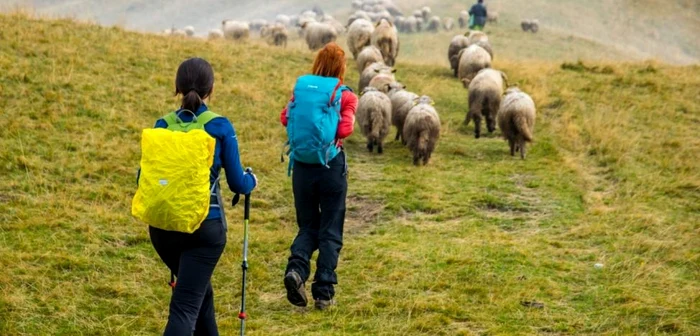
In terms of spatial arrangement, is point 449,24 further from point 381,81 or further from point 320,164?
point 320,164

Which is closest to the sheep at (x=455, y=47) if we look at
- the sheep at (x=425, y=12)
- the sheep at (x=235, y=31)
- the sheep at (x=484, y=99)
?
the sheep at (x=484, y=99)

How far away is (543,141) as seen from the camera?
1416 cm

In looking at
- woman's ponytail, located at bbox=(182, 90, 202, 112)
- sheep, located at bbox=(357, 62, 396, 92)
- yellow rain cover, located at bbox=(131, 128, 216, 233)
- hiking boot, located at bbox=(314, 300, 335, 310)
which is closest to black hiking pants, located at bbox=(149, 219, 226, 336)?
yellow rain cover, located at bbox=(131, 128, 216, 233)

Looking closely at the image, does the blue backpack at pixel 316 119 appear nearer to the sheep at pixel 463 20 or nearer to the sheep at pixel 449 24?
the sheep at pixel 449 24

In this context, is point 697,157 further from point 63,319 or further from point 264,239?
point 63,319

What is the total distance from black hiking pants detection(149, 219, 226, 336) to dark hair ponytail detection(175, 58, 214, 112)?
73 cm

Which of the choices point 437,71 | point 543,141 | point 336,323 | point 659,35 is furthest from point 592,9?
point 336,323

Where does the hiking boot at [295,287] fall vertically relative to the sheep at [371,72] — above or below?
below

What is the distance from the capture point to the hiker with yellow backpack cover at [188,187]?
4703 mm

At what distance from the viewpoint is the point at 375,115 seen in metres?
13.1

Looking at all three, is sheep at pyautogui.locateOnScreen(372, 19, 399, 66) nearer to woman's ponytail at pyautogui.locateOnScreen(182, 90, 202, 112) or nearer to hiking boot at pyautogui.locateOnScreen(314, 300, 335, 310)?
hiking boot at pyautogui.locateOnScreen(314, 300, 335, 310)

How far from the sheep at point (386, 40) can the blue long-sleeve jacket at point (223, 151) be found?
15.5m

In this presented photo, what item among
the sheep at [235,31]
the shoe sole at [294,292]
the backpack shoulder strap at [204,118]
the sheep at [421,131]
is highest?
the backpack shoulder strap at [204,118]

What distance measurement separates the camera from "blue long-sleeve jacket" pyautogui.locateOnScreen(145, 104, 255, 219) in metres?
4.89
